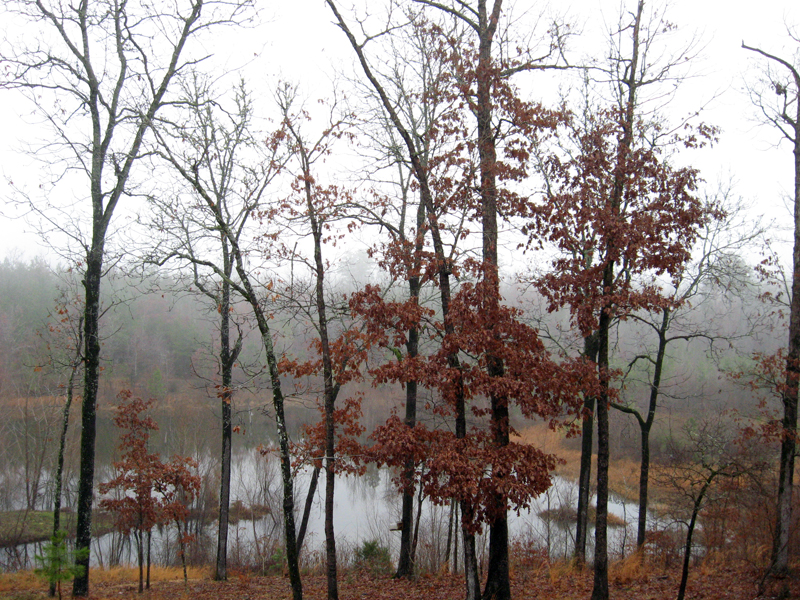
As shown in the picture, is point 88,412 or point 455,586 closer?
point 88,412

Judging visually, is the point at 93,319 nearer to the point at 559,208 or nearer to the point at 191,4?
the point at 191,4

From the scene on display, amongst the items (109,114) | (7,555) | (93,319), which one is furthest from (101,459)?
(109,114)

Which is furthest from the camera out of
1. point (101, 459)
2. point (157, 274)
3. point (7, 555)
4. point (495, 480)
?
point (101, 459)

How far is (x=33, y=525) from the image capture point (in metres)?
21.0

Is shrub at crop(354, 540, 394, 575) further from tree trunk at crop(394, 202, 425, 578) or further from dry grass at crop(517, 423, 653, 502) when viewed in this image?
dry grass at crop(517, 423, 653, 502)

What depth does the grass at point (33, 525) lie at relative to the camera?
19422 mm

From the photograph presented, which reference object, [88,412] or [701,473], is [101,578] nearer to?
[88,412]

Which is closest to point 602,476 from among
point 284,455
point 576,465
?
point 284,455

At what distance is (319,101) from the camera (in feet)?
33.2

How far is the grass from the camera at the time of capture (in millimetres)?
19422

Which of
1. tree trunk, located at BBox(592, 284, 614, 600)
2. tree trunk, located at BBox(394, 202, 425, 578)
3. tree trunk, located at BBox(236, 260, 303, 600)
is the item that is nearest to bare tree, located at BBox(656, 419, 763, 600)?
tree trunk, located at BBox(592, 284, 614, 600)

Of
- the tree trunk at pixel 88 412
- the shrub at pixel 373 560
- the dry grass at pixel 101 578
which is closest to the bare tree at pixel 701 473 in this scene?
the shrub at pixel 373 560

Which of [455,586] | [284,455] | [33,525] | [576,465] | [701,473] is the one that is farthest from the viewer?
[576,465]

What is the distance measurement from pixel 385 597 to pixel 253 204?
8286mm
